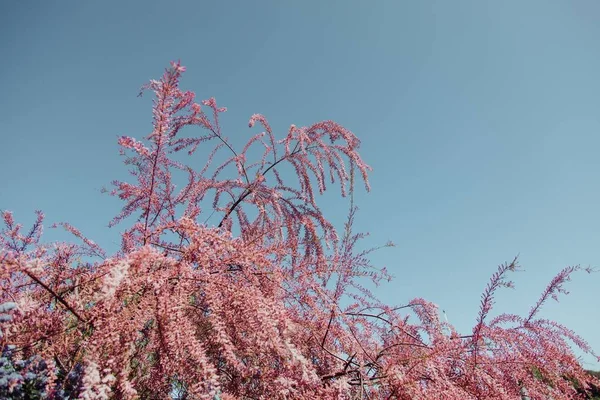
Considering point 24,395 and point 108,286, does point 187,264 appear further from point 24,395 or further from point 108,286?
point 24,395

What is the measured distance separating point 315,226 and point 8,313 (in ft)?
6.48

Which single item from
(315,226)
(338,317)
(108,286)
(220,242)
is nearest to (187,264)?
(220,242)

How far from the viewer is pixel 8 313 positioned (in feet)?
3.78

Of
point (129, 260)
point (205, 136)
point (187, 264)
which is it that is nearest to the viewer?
point (129, 260)

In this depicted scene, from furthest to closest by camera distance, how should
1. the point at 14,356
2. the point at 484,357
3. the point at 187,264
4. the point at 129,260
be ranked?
the point at 484,357 < the point at 187,264 < the point at 14,356 < the point at 129,260

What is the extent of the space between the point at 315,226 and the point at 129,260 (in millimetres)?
1793

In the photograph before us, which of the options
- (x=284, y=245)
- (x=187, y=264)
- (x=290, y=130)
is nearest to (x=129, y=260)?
(x=187, y=264)

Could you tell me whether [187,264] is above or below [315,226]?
below

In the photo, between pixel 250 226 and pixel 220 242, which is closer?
pixel 220 242

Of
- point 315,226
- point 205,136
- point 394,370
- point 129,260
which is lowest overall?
point 394,370

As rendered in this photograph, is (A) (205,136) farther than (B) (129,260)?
Yes

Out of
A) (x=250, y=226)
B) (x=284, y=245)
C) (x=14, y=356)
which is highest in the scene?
(x=250, y=226)

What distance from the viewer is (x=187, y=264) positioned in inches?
53.3

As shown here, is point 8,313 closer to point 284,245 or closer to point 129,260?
point 129,260
